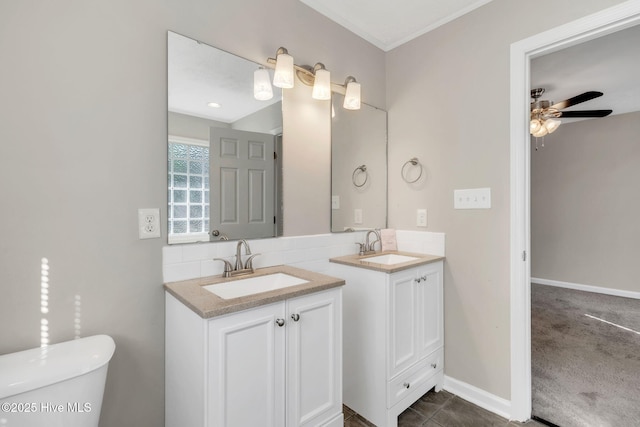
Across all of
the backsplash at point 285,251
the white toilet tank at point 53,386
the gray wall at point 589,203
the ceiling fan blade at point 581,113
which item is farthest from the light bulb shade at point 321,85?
the gray wall at point 589,203

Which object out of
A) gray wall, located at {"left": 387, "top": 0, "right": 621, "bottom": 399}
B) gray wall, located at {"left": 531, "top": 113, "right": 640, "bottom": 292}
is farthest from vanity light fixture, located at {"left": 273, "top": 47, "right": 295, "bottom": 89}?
gray wall, located at {"left": 531, "top": 113, "right": 640, "bottom": 292}

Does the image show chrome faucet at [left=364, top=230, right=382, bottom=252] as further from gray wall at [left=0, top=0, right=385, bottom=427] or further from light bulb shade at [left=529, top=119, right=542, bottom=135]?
light bulb shade at [left=529, top=119, right=542, bottom=135]

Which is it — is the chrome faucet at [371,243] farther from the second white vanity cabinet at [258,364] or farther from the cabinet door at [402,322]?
the second white vanity cabinet at [258,364]

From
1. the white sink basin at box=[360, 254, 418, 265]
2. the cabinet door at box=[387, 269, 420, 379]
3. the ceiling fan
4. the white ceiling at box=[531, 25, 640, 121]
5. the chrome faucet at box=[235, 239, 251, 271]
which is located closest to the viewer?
the chrome faucet at box=[235, 239, 251, 271]

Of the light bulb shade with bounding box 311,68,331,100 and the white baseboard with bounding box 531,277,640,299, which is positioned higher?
the light bulb shade with bounding box 311,68,331,100

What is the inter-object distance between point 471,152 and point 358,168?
2.45ft

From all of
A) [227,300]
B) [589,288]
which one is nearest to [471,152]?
[227,300]

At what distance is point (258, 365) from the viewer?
1.12 meters

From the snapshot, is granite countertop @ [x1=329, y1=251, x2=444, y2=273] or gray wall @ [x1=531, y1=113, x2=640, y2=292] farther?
gray wall @ [x1=531, y1=113, x2=640, y2=292]

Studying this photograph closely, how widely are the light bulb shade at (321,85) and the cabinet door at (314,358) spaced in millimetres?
1189

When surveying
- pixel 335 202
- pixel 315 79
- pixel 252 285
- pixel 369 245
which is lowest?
pixel 252 285

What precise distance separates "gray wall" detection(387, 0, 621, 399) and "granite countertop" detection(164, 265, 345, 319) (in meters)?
1.05

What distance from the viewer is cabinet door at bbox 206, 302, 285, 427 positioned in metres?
1.02

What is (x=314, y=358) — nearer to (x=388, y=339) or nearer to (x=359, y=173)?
(x=388, y=339)
